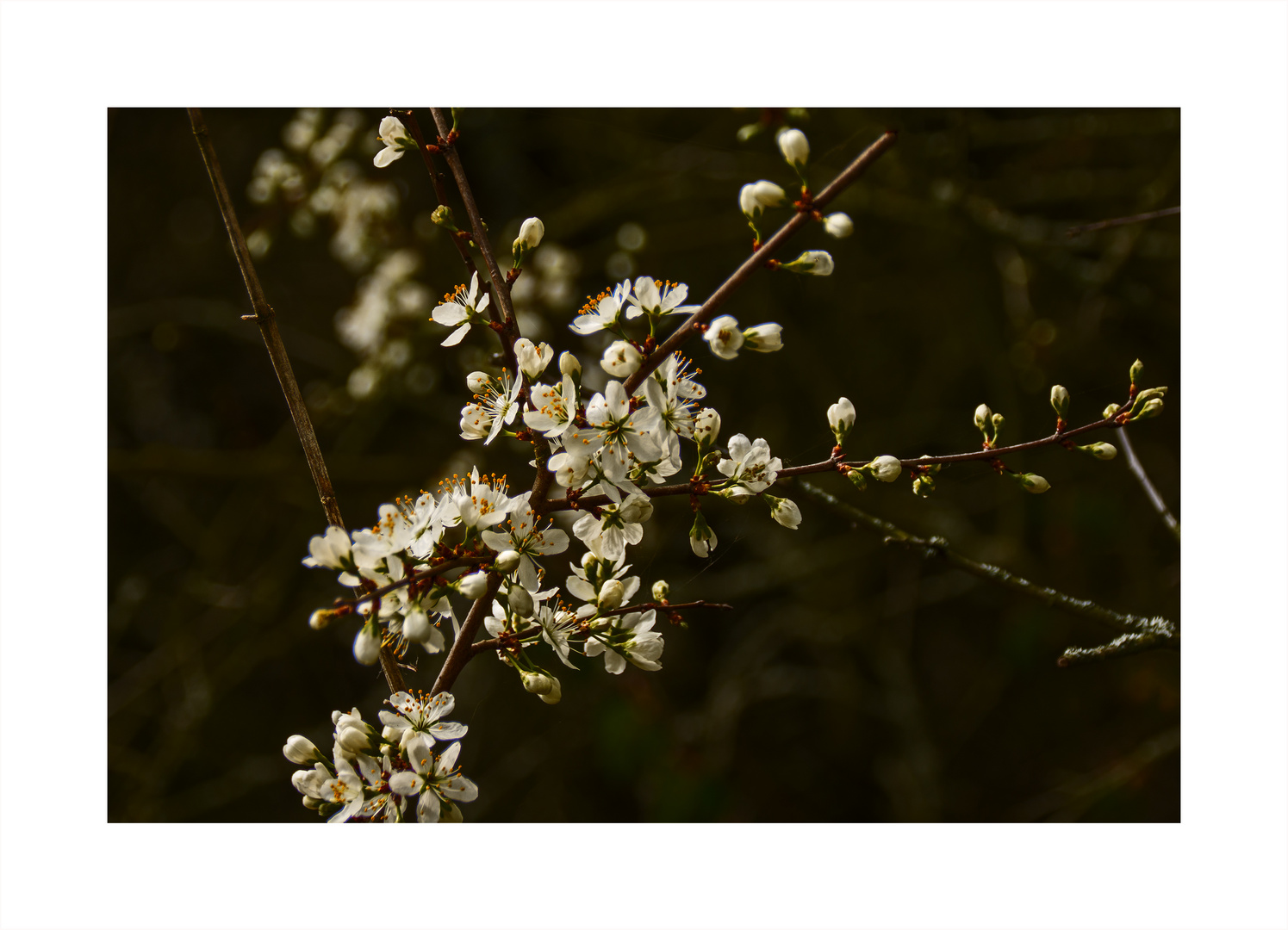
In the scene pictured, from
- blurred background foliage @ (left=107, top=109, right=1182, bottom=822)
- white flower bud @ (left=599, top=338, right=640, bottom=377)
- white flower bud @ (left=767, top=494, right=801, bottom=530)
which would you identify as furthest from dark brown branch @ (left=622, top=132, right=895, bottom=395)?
blurred background foliage @ (left=107, top=109, right=1182, bottom=822)

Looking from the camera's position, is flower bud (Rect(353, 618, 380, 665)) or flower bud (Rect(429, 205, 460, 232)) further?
flower bud (Rect(429, 205, 460, 232))

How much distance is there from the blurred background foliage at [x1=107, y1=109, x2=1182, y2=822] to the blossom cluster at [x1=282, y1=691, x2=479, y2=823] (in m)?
1.71

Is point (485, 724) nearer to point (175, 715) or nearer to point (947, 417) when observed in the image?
point (175, 715)

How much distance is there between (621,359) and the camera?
0.88 meters

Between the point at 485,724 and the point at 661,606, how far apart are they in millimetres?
2862

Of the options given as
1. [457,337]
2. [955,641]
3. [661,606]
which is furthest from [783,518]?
[955,641]

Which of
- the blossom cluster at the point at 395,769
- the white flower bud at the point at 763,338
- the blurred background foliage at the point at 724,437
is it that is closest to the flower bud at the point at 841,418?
the white flower bud at the point at 763,338

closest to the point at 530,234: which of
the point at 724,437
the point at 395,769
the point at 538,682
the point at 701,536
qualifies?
the point at 701,536

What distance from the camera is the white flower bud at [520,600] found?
91 centimetres

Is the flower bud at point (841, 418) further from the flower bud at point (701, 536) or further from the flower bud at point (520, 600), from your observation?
the flower bud at point (520, 600)

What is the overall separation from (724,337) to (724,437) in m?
2.03

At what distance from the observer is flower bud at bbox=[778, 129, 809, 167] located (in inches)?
33.8

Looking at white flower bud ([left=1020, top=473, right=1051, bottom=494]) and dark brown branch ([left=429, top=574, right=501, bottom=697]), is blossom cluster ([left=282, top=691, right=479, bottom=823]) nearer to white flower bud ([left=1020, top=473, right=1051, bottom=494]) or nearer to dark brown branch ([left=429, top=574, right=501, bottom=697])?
dark brown branch ([left=429, top=574, right=501, bottom=697])

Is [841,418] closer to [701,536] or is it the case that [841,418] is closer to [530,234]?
[701,536]
